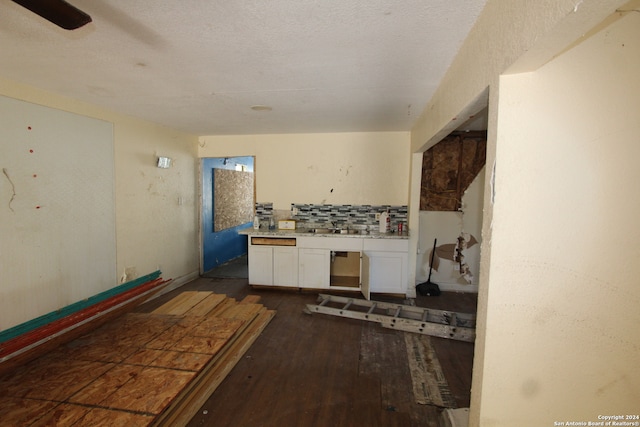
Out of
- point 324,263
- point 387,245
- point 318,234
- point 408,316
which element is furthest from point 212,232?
point 408,316

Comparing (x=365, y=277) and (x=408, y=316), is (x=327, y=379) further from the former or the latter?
(x=365, y=277)

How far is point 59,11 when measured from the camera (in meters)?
1.07

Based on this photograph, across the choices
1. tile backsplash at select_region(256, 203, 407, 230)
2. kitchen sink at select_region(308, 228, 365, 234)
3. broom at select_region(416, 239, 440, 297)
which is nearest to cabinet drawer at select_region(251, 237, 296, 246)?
kitchen sink at select_region(308, 228, 365, 234)

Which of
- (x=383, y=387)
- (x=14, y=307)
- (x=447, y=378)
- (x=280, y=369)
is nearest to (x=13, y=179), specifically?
(x=14, y=307)

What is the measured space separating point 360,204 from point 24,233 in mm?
3814

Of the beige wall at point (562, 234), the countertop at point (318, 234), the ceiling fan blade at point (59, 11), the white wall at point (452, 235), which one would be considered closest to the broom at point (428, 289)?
the white wall at point (452, 235)

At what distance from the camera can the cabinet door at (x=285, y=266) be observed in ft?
13.5

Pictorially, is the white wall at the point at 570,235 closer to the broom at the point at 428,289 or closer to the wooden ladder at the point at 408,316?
the wooden ladder at the point at 408,316

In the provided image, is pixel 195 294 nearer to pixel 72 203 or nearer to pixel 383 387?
pixel 72 203

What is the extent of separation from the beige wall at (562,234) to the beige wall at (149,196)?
360 centimetres

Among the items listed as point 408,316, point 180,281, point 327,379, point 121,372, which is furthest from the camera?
point 180,281

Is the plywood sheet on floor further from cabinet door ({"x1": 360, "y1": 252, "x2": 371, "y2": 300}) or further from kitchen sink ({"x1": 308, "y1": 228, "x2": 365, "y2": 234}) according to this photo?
kitchen sink ({"x1": 308, "y1": 228, "x2": 365, "y2": 234})

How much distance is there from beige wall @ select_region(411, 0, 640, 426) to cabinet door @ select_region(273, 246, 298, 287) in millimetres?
3047

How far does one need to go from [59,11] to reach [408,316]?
12.1 ft
